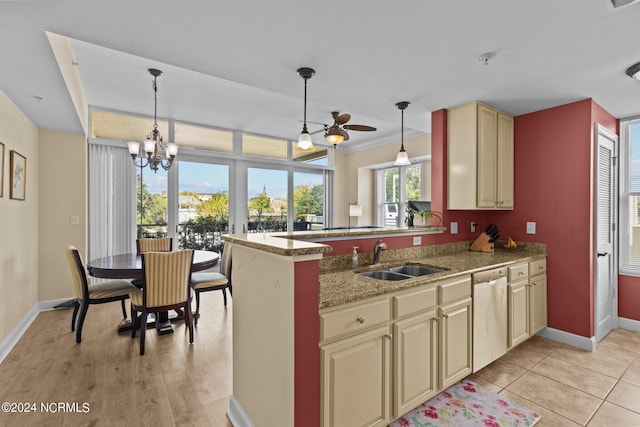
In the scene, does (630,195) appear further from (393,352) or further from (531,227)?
(393,352)

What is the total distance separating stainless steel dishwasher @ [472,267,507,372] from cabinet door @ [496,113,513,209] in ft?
3.49

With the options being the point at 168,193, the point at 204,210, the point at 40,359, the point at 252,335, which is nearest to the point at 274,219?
the point at 204,210

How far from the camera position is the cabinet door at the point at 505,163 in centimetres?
339

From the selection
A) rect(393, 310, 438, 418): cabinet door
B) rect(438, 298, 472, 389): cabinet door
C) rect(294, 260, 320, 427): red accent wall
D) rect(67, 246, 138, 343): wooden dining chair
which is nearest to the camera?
rect(294, 260, 320, 427): red accent wall

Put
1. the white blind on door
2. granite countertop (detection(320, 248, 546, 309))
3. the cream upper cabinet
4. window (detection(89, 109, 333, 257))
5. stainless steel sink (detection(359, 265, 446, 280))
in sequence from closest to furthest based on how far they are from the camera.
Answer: granite countertop (detection(320, 248, 546, 309)) → stainless steel sink (detection(359, 265, 446, 280)) → the cream upper cabinet → the white blind on door → window (detection(89, 109, 333, 257))

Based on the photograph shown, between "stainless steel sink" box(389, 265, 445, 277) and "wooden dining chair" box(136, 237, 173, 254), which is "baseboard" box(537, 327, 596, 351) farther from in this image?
"wooden dining chair" box(136, 237, 173, 254)

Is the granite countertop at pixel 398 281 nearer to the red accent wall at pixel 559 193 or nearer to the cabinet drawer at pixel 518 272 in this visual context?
the cabinet drawer at pixel 518 272

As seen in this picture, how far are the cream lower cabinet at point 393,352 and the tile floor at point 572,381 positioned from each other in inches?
19.5

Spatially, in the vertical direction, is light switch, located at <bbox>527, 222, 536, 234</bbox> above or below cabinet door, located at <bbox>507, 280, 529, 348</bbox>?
above

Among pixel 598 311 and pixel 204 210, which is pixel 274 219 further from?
pixel 598 311

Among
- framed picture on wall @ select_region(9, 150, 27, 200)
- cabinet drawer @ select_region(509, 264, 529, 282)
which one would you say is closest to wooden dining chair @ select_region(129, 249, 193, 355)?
framed picture on wall @ select_region(9, 150, 27, 200)

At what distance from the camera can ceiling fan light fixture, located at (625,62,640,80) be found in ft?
7.61

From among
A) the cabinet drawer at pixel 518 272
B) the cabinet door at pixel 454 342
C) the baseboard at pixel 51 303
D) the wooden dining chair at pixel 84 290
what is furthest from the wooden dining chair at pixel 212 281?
the cabinet drawer at pixel 518 272

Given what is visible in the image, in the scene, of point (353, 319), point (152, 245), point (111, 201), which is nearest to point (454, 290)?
point (353, 319)
